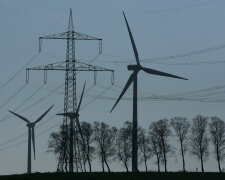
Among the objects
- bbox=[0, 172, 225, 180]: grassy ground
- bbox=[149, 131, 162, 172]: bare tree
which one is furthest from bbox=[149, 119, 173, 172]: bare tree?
bbox=[0, 172, 225, 180]: grassy ground

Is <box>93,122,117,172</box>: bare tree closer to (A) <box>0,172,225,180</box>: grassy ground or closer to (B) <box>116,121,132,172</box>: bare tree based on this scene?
(B) <box>116,121,132,172</box>: bare tree

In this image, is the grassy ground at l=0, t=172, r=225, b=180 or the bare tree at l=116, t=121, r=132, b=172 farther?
the bare tree at l=116, t=121, r=132, b=172

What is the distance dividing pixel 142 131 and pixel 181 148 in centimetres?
1041

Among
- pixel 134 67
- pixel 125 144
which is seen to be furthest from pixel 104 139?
pixel 134 67

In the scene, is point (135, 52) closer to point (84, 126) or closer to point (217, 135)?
point (217, 135)

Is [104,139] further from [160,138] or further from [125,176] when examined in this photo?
[125,176]

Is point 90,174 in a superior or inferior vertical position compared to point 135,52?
inferior

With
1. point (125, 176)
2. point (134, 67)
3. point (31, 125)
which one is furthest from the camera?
point (31, 125)

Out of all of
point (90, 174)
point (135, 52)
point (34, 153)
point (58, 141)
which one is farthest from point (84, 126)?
point (90, 174)

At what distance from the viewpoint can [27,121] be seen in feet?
481

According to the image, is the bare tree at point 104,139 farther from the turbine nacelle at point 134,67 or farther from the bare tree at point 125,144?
the turbine nacelle at point 134,67

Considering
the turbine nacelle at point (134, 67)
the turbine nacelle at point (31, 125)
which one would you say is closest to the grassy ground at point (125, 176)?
the turbine nacelle at point (134, 67)

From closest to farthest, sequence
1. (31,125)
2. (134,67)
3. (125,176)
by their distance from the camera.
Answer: (125,176) < (134,67) < (31,125)

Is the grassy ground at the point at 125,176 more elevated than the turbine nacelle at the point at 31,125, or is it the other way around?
the turbine nacelle at the point at 31,125
